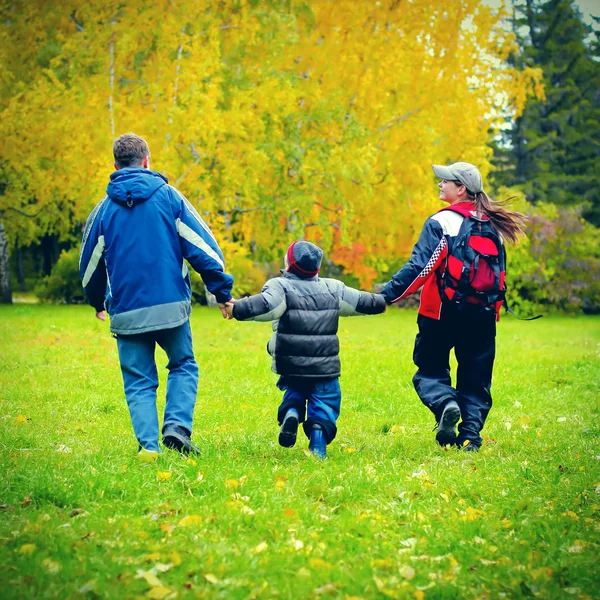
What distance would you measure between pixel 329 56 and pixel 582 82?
25.7 metres

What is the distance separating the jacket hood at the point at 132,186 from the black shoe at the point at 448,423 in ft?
8.53

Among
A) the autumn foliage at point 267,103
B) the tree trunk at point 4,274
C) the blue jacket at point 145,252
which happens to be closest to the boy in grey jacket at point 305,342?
the blue jacket at point 145,252

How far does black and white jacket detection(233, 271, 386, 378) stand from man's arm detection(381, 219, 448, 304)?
0.51 meters

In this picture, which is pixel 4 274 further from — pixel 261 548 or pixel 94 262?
pixel 261 548

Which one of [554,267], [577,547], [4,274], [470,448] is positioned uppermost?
[554,267]

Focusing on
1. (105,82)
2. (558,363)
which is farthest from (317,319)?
(105,82)

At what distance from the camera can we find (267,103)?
1967cm

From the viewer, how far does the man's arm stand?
6.26 metres

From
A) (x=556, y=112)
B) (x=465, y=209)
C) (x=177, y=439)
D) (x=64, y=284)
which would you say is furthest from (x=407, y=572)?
(x=556, y=112)

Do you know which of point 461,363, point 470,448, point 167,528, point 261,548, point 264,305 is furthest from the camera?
point 461,363

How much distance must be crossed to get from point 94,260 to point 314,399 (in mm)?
1814

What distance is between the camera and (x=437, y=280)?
6.36 m

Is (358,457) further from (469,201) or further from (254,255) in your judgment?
(254,255)

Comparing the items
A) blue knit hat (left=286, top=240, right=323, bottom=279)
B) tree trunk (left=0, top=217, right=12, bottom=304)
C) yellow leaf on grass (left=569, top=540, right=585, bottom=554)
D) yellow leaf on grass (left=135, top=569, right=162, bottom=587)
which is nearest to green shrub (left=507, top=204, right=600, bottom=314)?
tree trunk (left=0, top=217, right=12, bottom=304)
